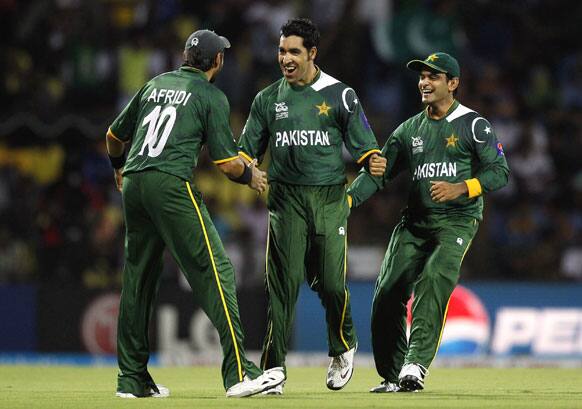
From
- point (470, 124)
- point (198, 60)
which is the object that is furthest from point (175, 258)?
point (470, 124)

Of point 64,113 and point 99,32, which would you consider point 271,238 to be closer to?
point 64,113

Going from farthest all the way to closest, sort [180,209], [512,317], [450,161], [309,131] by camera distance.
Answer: [512,317], [450,161], [309,131], [180,209]

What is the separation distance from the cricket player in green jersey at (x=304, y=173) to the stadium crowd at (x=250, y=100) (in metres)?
6.09

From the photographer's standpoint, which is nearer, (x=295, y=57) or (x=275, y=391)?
(x=275, y=391)

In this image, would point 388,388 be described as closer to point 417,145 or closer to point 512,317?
point 417,145

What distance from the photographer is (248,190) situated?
16203 millimetres

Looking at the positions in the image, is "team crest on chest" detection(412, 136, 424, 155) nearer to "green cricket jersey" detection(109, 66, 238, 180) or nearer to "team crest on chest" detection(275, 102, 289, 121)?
"team crest on chest" detection(275, 102, 289, 121)

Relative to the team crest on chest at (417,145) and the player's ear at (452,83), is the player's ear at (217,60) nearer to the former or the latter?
the team crest on chest at (417,145)

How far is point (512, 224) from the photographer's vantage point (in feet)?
54.3

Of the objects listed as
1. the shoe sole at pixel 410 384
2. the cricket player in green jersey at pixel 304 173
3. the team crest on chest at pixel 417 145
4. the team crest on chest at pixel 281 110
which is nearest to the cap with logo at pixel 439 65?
the team crest on chest at pixel 417 145

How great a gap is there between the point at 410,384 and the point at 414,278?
80cm

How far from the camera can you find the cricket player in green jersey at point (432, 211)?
9016 millimetres

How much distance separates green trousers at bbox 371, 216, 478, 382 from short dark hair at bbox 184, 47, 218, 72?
197 centimetres

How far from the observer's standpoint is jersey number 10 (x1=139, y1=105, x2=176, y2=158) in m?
8.15
